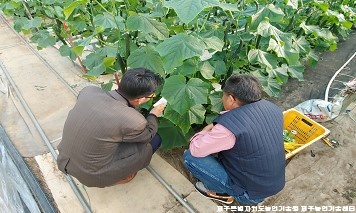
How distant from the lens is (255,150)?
6.72 feet

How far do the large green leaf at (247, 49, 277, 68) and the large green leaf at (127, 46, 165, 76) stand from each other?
100 centimetres

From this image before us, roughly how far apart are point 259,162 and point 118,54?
159cm

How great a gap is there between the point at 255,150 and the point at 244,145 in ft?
0.32

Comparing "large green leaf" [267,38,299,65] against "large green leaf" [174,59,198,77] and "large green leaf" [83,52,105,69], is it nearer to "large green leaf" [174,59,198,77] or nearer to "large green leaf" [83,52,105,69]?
"large green leaf" [174,59,198,77]

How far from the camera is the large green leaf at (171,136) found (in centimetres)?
288

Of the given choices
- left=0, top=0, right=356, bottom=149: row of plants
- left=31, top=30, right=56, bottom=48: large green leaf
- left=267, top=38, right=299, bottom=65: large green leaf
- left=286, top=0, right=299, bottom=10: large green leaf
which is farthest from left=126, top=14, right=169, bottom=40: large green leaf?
left=31, top=30, right=56, bottom=48: large green leaf

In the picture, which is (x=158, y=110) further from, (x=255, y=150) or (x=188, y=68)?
(x=255, y=150)

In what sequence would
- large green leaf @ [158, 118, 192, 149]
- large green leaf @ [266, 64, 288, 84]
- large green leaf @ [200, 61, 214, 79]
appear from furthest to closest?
large green leaf @ [266, 64, 288, 84]
large green leaf @ [158, 118, 192, 149]
large green leaf @ [200, 61, 214, 79]

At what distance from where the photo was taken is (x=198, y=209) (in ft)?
8.27

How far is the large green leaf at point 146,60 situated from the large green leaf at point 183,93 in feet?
0.62

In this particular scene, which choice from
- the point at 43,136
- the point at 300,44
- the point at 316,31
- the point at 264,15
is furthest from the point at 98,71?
the point at 316,31

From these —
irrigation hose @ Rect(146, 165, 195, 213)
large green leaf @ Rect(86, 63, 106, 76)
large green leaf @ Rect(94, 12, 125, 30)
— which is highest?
large green leaf @ Rect(94, 12, 125, 30)

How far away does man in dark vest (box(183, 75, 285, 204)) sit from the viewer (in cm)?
200

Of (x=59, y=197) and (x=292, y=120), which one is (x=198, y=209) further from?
(x=292, y=120)
